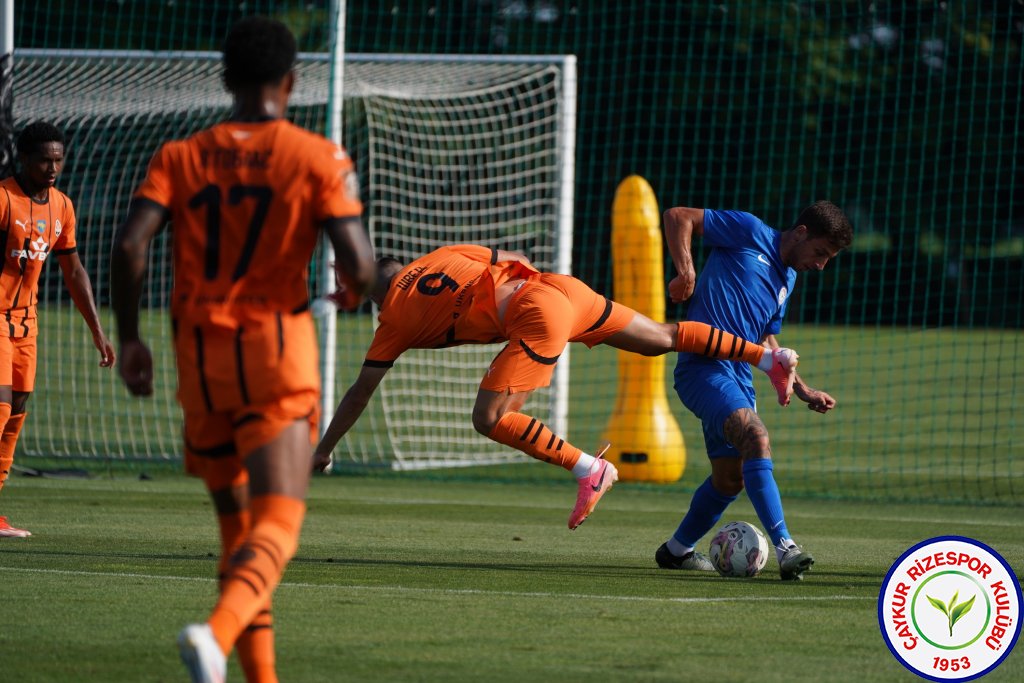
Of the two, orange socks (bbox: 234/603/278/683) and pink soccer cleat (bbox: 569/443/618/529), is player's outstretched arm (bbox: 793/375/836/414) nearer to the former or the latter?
pink soccer cleat (bbox: 569/443/618/529)

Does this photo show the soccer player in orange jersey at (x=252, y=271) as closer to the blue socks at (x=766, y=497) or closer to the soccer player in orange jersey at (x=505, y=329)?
the soccer player in orange jersey at (x=505, y=329)

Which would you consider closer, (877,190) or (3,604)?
(3,604)

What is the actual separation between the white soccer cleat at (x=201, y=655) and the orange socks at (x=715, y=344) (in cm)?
453

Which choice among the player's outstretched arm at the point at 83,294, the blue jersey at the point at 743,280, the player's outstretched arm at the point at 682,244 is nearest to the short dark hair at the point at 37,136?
the player's outstretched arm at the point at 83,294

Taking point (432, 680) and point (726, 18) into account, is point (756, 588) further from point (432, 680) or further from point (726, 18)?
point (726, 18)

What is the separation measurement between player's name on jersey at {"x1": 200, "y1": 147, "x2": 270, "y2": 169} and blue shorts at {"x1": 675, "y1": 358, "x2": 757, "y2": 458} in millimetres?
4090

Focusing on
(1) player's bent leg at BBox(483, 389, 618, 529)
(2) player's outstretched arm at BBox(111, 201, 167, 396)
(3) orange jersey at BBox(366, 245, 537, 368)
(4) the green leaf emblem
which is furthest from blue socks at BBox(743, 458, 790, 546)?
(2) player's outstretched arm at BBox(111, 201, 167, 396)

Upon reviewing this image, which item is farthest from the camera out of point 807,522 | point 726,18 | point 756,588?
point 726,18

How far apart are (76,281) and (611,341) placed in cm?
345

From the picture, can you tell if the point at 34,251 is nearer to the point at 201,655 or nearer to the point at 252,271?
the point at 252,271

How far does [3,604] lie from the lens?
6.78 m

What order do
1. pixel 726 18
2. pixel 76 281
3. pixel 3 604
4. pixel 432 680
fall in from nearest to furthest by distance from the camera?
1. pixel 432 680
2. pixel 3 604
3. pixel 76 281
4. pixel 726 18

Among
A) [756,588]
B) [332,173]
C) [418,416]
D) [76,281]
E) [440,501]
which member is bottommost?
[418,416]

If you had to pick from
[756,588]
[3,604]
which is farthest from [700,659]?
[3,604]
